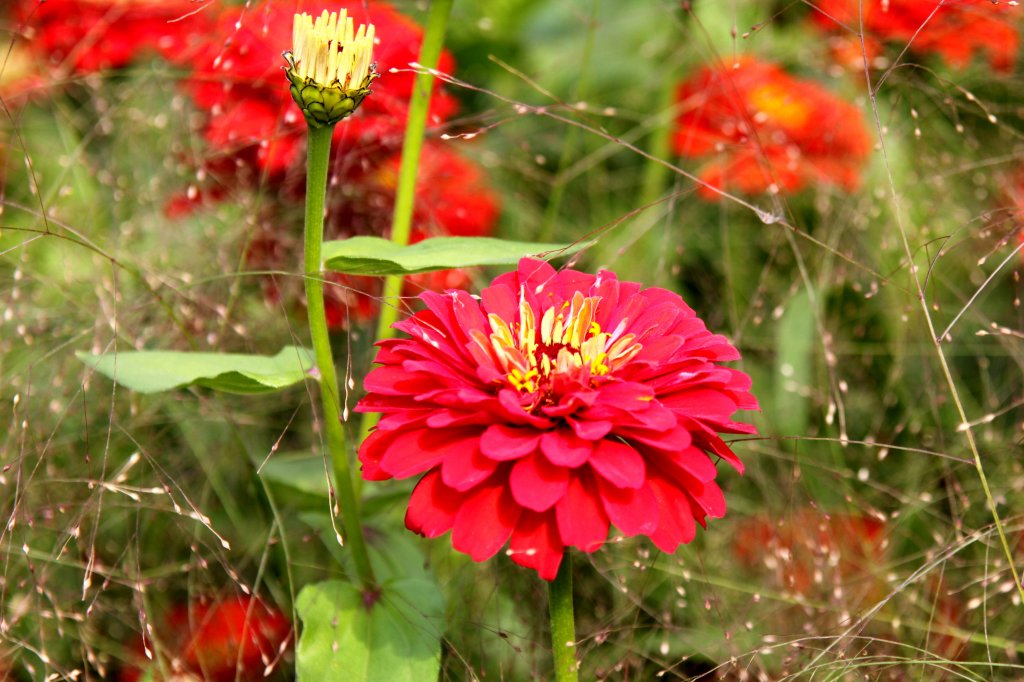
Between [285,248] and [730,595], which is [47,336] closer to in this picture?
[285,248]

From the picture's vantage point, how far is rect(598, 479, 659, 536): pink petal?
0.41m

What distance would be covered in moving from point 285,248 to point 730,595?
46cm

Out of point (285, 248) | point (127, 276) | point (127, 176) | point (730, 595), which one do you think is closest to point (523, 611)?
point (730, 595)

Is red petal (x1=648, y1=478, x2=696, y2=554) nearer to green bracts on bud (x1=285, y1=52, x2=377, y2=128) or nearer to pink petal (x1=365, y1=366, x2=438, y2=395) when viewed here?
pink petal (x1=365, y1=366, x2=438, y2=395)

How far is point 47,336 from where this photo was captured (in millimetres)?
781

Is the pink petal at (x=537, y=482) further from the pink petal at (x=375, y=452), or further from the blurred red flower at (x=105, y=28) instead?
the blurred red flower at (x=105, y=28)

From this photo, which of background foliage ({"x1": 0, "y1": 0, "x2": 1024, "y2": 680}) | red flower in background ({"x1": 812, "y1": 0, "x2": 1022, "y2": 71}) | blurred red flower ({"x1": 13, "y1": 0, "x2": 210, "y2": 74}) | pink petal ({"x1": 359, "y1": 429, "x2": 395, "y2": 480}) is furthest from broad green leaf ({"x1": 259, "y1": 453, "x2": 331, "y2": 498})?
red flower in background ({"x1": 812, "y1": 0, "x2": 1022, "y2": 71})

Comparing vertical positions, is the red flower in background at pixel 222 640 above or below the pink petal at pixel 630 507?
below

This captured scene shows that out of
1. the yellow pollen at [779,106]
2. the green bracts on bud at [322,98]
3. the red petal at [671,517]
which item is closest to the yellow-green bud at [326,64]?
the green bracts on bud at [322,98]

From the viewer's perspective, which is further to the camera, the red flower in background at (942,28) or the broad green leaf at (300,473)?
the red flower in background at (942,28)

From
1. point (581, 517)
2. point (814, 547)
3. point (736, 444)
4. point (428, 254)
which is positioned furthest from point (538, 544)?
point (736, 444)

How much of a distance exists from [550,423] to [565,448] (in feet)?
0.06

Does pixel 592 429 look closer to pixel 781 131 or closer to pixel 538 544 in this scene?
pixel 538 544

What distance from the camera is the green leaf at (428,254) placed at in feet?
1.75
